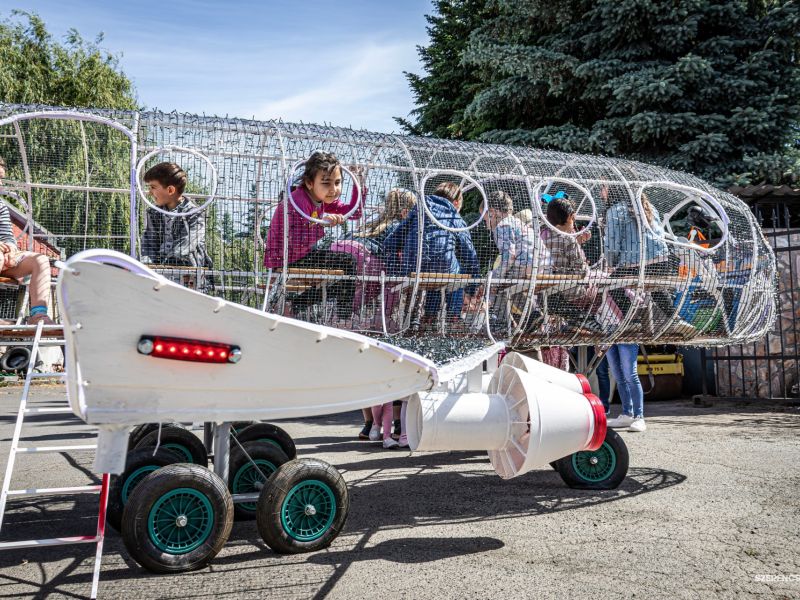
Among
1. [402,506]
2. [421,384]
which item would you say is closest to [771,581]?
[421,384]

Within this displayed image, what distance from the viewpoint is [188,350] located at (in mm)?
3473

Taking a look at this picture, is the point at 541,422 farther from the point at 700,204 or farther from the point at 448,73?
the point at 448,73

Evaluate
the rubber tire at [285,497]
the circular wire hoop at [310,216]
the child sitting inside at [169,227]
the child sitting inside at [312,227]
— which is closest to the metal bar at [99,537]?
the rubber tire at [285,497]

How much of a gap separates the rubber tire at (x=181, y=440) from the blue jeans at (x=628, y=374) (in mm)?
4610

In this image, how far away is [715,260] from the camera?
20.4ft

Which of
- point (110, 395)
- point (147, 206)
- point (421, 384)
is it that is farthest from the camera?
point (147, 206)

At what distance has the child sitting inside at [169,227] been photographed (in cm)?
480

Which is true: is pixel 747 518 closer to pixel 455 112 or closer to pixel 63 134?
pixel 63 134

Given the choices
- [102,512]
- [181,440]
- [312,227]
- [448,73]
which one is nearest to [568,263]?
[312,227]

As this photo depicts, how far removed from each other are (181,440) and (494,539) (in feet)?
8.47

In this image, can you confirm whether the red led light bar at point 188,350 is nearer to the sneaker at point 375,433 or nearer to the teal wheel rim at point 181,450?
the teal wheel rim at point 181,450

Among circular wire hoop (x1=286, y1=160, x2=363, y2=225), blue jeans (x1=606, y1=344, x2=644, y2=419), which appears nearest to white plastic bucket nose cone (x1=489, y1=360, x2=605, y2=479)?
circular wire hoop (x1=286, y1=160, x2=363, y2=225)

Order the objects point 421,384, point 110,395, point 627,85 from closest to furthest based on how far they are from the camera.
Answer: point 110,395 → point 421,384 → point 627,85

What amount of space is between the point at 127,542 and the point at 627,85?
13.0 metres
